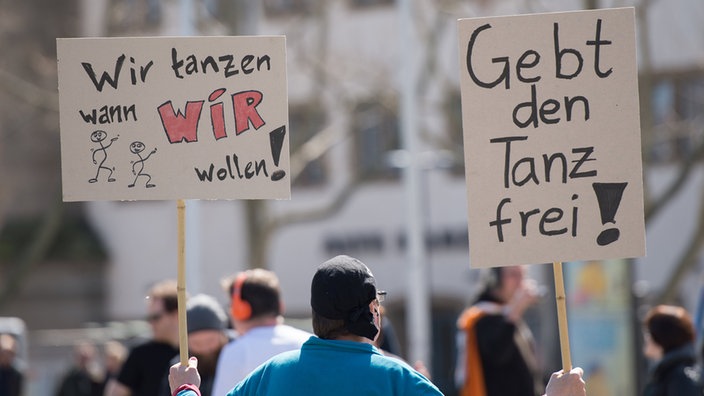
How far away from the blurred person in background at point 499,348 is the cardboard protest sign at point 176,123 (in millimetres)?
2923

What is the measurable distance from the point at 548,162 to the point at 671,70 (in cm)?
1626

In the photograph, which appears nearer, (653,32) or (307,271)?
(653,32)

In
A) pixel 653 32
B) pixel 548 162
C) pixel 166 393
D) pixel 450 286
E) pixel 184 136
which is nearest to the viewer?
pixel 548 162

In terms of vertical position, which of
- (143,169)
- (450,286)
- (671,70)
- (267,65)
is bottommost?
(450,286)

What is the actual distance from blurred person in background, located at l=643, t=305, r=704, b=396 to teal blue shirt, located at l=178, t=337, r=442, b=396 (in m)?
2.54

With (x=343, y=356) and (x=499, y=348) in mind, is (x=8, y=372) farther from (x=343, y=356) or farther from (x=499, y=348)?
(x=343, y=356)

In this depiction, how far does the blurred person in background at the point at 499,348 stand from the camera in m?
7.27

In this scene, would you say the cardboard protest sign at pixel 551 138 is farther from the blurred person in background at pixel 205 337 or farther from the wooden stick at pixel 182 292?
the blurred person in background at pixel 205 337

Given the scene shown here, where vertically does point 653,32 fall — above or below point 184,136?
above

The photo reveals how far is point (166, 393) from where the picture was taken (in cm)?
595

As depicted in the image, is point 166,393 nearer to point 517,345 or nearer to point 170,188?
point 170,188

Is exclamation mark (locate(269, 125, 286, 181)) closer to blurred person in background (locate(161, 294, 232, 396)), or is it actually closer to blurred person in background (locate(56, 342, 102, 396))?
blurred person in background (locate(161, 294, 232, 396))

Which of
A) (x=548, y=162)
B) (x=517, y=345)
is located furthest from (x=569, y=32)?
(x=517, y=345)

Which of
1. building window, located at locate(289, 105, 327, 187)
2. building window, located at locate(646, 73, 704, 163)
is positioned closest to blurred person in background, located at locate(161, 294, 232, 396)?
building window, located at locate(646, 73, 704, 163)
